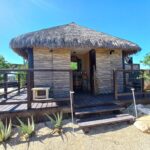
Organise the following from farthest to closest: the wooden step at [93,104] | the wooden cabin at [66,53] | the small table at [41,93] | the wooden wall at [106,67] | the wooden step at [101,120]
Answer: the wooden wall at [106,67] < the wooden cabin at [66,53] < the small table at [41,93] < the wooden step at [93,104] < the wooden step at [101,120]

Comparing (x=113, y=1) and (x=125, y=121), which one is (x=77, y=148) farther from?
(x=113, y=1)

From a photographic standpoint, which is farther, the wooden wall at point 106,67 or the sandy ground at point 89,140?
the wooden wall at point 106,67

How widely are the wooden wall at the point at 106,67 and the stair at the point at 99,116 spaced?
86.9 inches

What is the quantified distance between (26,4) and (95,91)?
5.76 metres

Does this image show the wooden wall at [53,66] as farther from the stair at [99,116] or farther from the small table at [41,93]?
the stair at [99,116]

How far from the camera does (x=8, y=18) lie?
34.9 feet

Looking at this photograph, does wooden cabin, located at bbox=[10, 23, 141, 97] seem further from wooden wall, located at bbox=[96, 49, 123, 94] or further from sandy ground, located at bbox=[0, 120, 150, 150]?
sandy ground, located at bbox=[0, 120, 150, 150]

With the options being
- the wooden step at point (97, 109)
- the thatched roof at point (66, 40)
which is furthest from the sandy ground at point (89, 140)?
the thatched roof at point (66, 40)

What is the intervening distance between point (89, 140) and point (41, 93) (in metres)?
3.24

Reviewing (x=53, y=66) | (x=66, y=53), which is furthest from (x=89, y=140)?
(x=66, y=53)

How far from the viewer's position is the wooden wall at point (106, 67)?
7820 mm

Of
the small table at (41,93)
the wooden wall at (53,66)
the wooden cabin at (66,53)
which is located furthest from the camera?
the wooden wall at (53,66)

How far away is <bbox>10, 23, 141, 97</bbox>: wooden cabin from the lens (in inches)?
263

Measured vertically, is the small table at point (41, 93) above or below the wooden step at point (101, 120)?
above
